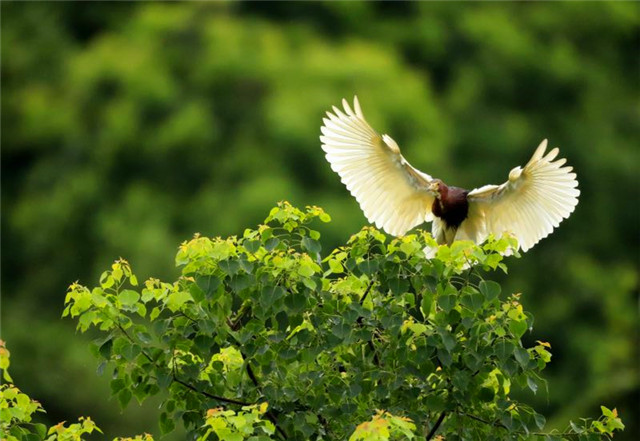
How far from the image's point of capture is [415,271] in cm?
603

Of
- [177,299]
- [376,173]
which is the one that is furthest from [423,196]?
[177,299]

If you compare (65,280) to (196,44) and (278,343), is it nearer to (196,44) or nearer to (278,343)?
(196,44)

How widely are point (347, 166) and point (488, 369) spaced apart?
7.60 ft

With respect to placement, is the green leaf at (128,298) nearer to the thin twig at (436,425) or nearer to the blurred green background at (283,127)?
the thin twig at (436,425)

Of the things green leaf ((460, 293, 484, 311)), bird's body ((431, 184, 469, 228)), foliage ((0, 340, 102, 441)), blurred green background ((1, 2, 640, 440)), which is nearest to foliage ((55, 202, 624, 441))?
green leaf ((460, 293, 484, 311))

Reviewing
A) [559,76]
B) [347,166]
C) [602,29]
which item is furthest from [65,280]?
[347,166]

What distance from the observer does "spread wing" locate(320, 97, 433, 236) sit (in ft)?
26.2

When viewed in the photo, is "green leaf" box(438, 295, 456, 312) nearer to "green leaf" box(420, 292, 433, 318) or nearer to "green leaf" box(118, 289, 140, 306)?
"green leaf" box(420, 292, 433, 318)

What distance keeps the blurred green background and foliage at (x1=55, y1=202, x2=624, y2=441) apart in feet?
41.6

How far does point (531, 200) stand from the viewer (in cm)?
775

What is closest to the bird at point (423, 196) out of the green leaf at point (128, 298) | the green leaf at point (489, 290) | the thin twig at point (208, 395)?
the green leaf at point (489, 290)

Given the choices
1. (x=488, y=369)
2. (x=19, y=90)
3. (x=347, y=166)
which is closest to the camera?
(x=488, y=369)

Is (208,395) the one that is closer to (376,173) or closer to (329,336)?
(329,336)

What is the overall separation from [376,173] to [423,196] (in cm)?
28
